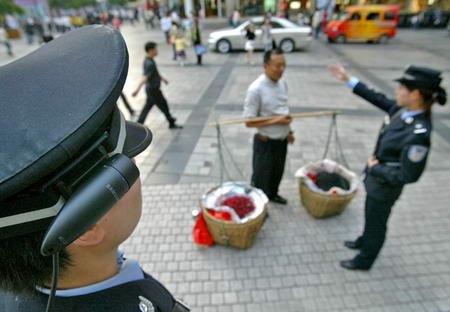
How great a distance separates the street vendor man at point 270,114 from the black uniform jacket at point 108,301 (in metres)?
2.44

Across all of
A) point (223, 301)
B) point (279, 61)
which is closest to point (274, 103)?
point (279, 61)

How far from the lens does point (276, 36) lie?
44.8 ft

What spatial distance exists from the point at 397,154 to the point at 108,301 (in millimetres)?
2389

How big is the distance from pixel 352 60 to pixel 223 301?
1249 cm

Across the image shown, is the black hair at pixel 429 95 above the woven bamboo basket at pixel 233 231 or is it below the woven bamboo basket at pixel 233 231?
above

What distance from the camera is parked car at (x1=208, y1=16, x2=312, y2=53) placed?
13.6m

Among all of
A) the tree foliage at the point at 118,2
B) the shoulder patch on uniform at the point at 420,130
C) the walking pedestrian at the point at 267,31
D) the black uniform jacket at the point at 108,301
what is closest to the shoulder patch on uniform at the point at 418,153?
the shoulder patch on uniform at the point at 420,130

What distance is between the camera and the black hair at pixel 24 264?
2.33 ft

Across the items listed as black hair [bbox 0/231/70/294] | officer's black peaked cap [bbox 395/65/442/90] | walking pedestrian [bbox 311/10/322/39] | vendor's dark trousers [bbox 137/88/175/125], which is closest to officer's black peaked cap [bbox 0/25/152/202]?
black hair [bbox 0/231/70/294]

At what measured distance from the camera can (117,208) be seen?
0.83 m

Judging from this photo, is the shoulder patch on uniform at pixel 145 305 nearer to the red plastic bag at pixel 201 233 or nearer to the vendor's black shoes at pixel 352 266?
the red plastic bag at pixel 201 233

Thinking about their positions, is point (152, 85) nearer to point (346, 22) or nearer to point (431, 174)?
point (431, 174)

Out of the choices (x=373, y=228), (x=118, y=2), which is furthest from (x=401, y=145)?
(x=118, y=2)

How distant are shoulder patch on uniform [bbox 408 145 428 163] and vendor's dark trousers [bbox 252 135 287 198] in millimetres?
1457
